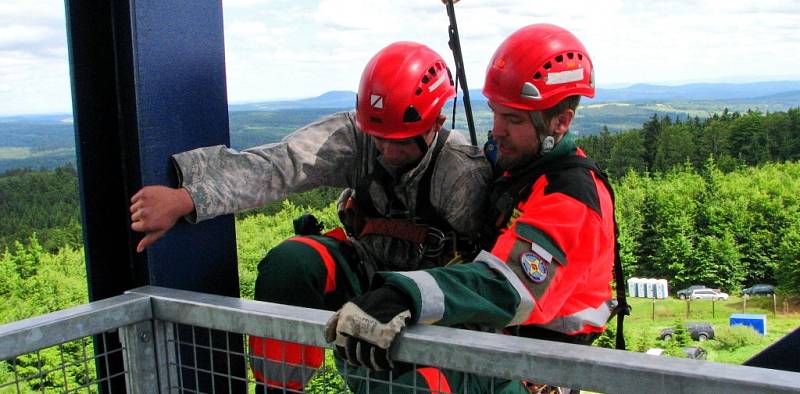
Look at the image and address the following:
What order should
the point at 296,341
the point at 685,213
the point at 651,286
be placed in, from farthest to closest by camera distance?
1. the point at 685,213
2. the point at 651,286
3. the point at 296,341

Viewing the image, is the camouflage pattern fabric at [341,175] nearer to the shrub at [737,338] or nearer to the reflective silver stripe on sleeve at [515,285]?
the reflective silver stripe on sleeve at [515,285]

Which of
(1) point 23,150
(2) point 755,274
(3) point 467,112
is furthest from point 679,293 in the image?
(3) point 467,112

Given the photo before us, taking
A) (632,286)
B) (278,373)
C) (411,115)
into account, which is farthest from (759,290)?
(278,373)

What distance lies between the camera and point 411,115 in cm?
176

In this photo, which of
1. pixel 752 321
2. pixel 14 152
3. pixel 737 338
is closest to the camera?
pixel 14 152

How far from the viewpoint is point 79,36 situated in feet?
4.58

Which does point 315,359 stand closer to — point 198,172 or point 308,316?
point 198,172

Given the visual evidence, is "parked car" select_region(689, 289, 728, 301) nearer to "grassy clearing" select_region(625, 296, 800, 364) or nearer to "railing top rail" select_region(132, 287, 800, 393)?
"grassy clearing" select_region(625, 296, 800, 364)

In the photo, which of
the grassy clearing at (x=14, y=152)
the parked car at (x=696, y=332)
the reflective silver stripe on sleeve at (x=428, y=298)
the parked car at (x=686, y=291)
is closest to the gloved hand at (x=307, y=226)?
the reflective silver stripe on sleeve at (x=428, y=298)

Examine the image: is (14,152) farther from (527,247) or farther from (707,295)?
(707,295)

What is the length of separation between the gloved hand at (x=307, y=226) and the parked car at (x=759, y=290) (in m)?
21.3

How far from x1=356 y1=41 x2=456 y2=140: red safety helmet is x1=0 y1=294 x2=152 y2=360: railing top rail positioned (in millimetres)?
→ 724

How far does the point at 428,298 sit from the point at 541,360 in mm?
220

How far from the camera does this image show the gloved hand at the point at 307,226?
6.25ft
